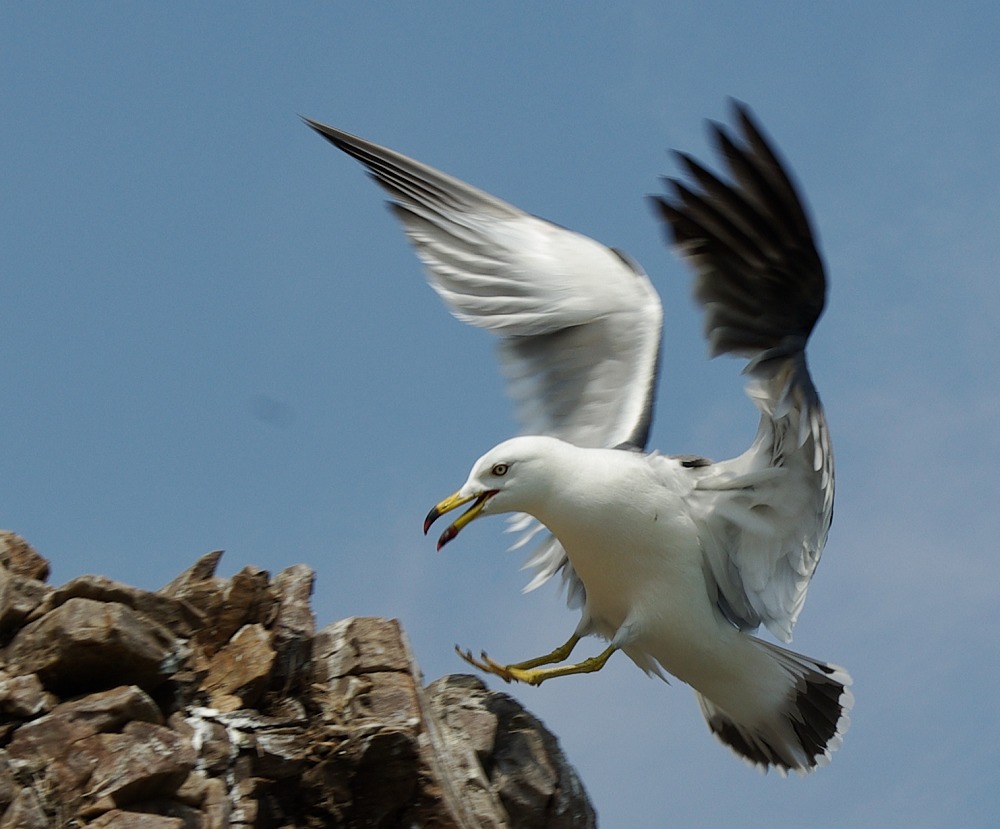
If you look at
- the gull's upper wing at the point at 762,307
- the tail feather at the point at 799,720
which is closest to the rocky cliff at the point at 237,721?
the tail feather at the point at 799,720

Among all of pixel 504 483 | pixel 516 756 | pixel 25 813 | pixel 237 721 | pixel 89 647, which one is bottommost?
pixel 516 756

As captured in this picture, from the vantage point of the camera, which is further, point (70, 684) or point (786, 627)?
point (786, 627)

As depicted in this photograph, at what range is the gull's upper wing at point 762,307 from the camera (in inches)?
346

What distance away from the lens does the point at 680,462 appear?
977 centimetres

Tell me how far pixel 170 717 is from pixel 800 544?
12.6 feet

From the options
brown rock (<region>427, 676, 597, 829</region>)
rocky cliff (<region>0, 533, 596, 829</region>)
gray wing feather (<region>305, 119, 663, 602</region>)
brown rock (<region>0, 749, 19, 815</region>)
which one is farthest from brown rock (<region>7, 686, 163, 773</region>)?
gray wing feather (<region>305, 119, 663, 602</region>)

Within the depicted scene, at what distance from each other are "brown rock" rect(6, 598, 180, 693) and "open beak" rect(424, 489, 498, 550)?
Result: 2070 mm

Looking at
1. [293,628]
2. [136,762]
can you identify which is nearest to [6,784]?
[136,762]

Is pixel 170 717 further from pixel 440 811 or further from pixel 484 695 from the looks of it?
pixel 484 695

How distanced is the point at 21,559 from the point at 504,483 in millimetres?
2714

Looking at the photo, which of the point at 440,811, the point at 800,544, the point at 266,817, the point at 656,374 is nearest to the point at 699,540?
the point at 800,544

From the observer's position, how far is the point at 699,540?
9648 mm

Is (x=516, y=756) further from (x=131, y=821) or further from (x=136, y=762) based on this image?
(x=131, y=821)

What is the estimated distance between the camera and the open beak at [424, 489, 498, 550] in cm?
955
